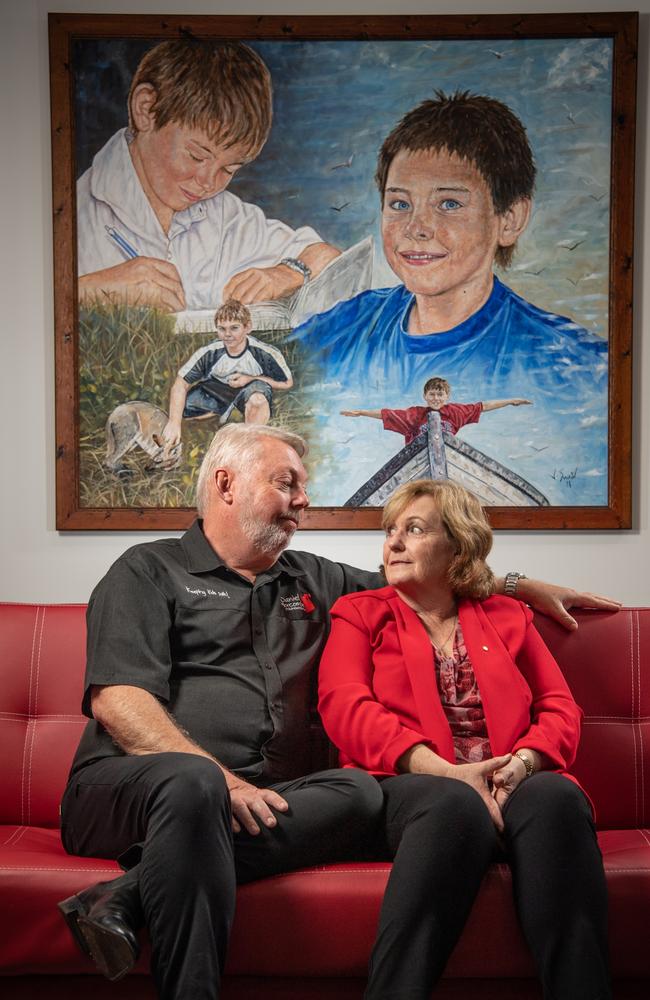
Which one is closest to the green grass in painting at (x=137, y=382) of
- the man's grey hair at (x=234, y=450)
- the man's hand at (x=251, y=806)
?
the man's grey hair at (x=234, y=450)

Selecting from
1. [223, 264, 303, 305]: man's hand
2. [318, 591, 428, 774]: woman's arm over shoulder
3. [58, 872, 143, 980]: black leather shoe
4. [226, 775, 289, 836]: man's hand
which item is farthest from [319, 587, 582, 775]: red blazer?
[223, 264, 303, 305]: man's hand

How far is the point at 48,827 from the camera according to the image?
7.77 feet

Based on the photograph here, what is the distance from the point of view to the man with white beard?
172cm

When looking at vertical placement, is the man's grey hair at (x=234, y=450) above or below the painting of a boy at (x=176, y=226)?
below

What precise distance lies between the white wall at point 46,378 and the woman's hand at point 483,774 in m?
1.27

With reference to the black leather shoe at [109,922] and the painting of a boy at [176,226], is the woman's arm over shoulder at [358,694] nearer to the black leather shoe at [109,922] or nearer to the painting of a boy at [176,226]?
→ the black leather shoe at [109,922]

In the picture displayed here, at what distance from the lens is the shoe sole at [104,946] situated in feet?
5.45

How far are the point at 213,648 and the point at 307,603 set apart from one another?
0.84 feet

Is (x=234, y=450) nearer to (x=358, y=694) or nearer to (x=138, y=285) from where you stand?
(x=358, y=694)

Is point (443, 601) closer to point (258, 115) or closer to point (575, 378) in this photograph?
point (575, 378)

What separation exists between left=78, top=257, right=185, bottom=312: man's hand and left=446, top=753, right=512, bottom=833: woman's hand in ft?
5.99

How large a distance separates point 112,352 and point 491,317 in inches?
47.5
